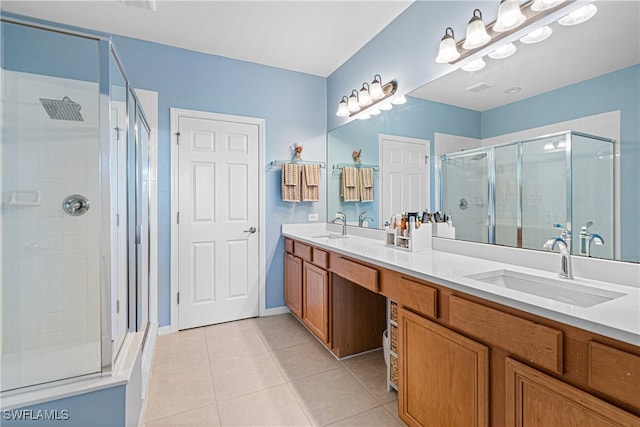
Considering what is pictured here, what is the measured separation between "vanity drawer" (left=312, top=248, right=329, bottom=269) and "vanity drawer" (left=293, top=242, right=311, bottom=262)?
118 mm

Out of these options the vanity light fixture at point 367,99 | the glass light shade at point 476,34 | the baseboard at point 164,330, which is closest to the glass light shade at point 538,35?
the glass light shade at point 476,34

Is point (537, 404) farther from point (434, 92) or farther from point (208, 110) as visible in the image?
point (208, 110)

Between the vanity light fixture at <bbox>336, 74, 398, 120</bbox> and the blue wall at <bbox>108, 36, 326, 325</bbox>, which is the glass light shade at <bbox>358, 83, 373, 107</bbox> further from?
the blue wall at <bbox>108, 36, 326, 325</bbox>

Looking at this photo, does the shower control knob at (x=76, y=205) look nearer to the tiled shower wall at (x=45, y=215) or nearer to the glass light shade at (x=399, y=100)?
the tiled shower wall at (x=45, y=215)

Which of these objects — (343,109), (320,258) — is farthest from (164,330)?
(343,109)

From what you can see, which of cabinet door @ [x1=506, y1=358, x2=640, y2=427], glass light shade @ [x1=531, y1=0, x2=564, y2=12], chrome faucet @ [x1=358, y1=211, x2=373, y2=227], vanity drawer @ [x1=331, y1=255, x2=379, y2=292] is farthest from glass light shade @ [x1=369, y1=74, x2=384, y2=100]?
cabinet door @ [x1=506, y1=358, x2=640, y2=427]

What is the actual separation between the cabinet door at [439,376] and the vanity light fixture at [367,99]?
175 cm

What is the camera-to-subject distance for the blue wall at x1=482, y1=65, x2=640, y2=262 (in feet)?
3.73

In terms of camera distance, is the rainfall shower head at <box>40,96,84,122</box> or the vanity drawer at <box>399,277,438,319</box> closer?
the vanity drawer at <box>399,277,438,319</box>

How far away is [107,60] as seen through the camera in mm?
1360

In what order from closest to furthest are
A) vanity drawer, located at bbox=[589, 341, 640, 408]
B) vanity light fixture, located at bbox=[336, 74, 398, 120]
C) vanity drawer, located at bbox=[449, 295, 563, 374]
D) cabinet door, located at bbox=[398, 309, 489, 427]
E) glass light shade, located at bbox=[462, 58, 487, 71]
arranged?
vanity drawer, located at bbox=[589, 341, 640, 408]
vanity drawer, located at bbox=[449, 295, 563, 374]
cabinet door, located at bbox=[398, 309, 489, 427]
glass light shade, located at bbox=[462, 58, 487, 71]
vanity light fixture, located at bbox=[336, 74, 398, 120]

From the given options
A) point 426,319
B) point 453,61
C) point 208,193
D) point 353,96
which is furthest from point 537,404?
point 208,193

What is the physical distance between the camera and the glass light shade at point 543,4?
1349 millimetres

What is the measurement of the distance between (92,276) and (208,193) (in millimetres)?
1114
